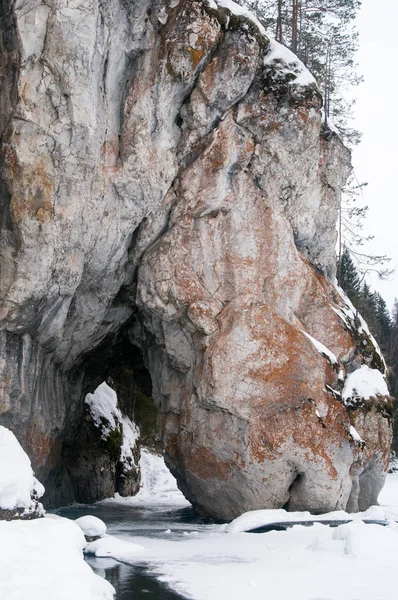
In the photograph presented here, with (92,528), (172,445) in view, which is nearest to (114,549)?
(92,528)

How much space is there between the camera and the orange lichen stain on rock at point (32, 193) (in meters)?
12.4

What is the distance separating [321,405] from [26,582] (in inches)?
364

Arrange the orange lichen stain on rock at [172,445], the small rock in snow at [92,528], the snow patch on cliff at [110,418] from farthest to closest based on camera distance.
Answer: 1. the snow patch on cliff at [110,418]
2. the orange lichen stain on rock at [172,445]
3. the small rock in snow at [92,528]

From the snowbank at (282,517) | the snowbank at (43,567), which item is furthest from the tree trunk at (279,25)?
the snowbank at (43,567)

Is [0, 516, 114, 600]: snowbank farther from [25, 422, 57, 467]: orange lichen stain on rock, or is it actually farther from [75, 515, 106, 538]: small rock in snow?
[25, 422, 57, 467]: orange lichen stain on rock

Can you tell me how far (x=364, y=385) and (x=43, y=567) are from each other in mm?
10582

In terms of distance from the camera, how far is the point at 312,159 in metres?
15.9

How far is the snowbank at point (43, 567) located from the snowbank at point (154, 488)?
13.1 meters

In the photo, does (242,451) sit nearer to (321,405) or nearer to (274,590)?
(321,405)

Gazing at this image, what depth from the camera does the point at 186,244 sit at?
14664 mm

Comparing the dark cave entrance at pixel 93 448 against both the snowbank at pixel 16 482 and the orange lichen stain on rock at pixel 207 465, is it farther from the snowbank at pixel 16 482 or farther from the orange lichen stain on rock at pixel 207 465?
the snowbank at pixel 16 482

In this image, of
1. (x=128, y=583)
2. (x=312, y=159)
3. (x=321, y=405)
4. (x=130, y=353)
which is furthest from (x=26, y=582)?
(x=130, y=353)

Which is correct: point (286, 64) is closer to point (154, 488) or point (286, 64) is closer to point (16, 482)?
point (16, 482)

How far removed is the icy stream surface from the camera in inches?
281
